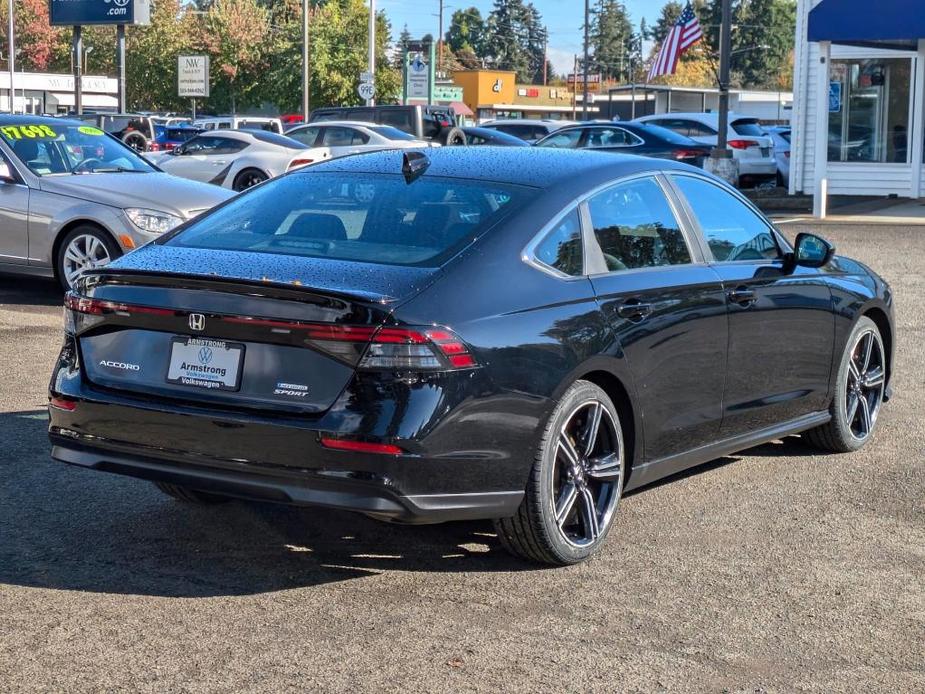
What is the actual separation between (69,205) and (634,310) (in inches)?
302

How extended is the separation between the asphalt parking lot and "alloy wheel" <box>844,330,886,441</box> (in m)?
0.60

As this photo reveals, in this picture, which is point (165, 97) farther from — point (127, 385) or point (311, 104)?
point (127, 385)

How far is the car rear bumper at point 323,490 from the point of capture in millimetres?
4523

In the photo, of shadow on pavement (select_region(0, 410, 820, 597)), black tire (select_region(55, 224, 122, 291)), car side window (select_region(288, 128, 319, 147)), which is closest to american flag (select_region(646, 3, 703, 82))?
car side window (select_region(288, 128, 319, 147))

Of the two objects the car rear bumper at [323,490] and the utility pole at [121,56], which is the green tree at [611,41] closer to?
the utility pole at [121,56]

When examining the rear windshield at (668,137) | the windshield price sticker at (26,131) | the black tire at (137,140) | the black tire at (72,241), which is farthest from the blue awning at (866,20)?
the black tire at (137,140)

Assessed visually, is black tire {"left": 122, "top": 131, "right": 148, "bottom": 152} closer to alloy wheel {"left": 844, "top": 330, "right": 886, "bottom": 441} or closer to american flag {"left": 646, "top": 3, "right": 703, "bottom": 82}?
american flag {"left": 646, "top": 3, "right": 703, "bottom": 82}

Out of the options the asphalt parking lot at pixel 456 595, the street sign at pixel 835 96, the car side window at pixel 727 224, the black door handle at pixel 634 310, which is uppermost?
the street sign at pixel 835 96

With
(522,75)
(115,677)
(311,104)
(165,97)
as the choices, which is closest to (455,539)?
(115,677)

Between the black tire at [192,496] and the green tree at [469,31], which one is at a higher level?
the green tree at [469,31]

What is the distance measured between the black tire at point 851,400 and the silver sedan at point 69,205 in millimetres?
6311

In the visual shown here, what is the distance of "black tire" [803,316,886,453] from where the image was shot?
22.9 feet

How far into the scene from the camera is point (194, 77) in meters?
47.2

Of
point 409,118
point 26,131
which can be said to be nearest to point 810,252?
point 26,131
